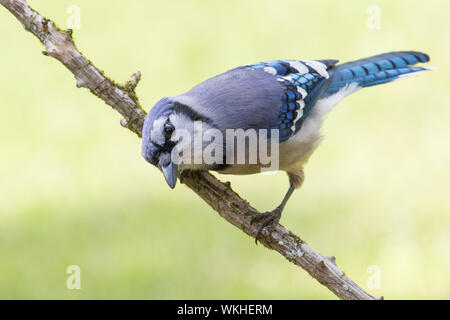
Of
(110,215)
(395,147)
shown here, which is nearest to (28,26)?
(110,215)

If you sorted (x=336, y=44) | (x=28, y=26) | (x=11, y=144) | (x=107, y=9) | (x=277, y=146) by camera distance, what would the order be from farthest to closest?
(x=107, y=9), (x=336, y=44), (x=11, y=144), (x=277, y=146), (x=28, y=26)

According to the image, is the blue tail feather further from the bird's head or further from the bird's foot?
the bird's head

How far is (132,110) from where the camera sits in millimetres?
2912

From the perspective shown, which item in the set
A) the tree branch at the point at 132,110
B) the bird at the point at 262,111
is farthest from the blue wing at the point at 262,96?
the tree branch at the point at 132,110

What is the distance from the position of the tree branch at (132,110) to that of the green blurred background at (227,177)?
1.17 m

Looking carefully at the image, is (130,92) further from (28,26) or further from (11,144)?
(11,144)

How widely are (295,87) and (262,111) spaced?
0.27m

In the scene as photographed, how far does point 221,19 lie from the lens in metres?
5.96

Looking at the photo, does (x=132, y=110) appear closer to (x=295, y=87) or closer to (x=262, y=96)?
(x=262, y=96)

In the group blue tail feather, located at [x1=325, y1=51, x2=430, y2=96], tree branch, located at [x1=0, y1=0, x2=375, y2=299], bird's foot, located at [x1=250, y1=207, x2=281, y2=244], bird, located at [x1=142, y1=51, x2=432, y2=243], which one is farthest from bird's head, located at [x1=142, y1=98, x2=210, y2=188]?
blue tail feather, located at [x1=325, y1=51, x2=430, y2=96]

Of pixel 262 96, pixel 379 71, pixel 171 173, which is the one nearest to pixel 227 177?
pixel 379 71

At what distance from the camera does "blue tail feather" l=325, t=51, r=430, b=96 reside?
11.3 feet

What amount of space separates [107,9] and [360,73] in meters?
3.24

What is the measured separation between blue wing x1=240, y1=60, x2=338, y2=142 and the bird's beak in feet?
1.80
